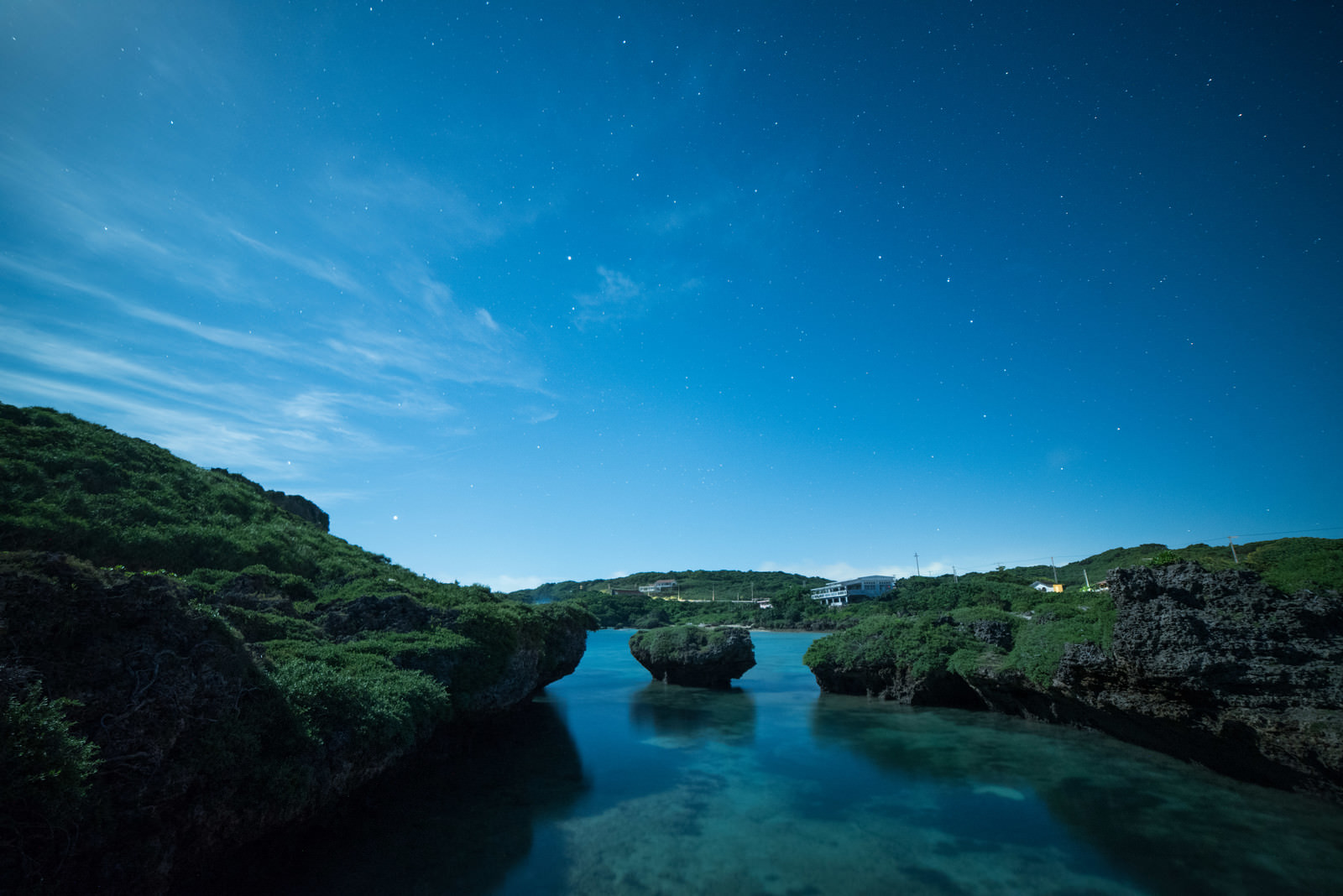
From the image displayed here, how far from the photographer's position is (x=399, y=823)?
1310cm

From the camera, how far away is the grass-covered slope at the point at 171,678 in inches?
249

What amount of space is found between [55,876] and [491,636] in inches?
535

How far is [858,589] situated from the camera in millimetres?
97750

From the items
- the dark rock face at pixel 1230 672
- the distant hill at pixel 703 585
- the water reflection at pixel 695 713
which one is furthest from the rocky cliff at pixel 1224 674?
the distant hill at pixel 703 585

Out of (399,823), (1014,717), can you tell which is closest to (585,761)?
(399,823)

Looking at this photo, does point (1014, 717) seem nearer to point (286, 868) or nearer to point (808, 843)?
point (808, 843)

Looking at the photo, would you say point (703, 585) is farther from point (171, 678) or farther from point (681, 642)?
point (171, 678)

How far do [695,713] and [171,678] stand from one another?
25.3 metres

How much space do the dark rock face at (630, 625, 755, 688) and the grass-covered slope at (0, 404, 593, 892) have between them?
755 inches

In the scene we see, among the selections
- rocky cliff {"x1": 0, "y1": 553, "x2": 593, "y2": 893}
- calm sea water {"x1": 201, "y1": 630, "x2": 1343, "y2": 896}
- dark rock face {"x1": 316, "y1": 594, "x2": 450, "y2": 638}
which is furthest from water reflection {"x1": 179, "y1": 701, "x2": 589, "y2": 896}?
dark rock face {"x1": 316, "y1": 594, "x2": 450, "y2": 638}

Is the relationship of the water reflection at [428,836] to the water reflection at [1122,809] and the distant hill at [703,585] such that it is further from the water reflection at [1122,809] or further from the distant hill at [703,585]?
the distant hill at [703,585]

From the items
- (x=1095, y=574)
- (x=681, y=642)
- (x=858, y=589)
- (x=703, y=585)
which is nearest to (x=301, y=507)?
(x=681, y=642)

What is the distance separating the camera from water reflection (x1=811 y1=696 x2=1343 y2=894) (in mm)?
10922

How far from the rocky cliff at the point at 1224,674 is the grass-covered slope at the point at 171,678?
20184 millimetres
